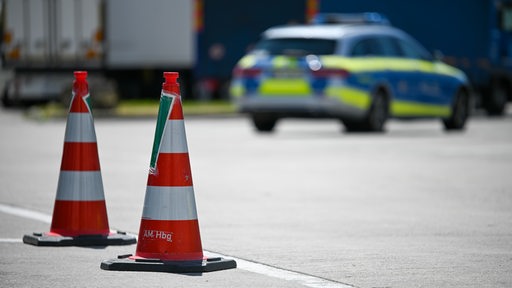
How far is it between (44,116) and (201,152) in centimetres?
865

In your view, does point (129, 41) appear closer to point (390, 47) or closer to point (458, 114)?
point (390, 47)

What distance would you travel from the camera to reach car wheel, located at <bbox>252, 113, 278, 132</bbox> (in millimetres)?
23595

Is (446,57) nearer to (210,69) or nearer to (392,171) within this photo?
(210,69)

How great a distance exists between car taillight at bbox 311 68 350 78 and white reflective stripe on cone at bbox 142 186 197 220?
47.2 ft

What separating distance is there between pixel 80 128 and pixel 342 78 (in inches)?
527

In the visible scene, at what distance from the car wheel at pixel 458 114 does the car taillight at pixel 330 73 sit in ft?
9.51

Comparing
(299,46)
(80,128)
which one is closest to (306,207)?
(80,128)

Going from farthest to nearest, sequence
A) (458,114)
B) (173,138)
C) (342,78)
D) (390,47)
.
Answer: (458,114)
(390,47)
(342,78)
(173,138)

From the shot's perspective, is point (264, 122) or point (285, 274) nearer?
point (285, 274)

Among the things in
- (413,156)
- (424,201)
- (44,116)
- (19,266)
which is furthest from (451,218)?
(44,116)

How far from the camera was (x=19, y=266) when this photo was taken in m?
8.64

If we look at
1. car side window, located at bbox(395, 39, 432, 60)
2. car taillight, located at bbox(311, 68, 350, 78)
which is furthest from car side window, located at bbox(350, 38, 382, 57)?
car taillight, located at bbox(311, 68, 350, 78)

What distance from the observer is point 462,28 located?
31250 mm

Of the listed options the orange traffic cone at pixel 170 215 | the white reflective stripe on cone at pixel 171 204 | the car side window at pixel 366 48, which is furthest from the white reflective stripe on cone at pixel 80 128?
the car side window at pixel 366 48
